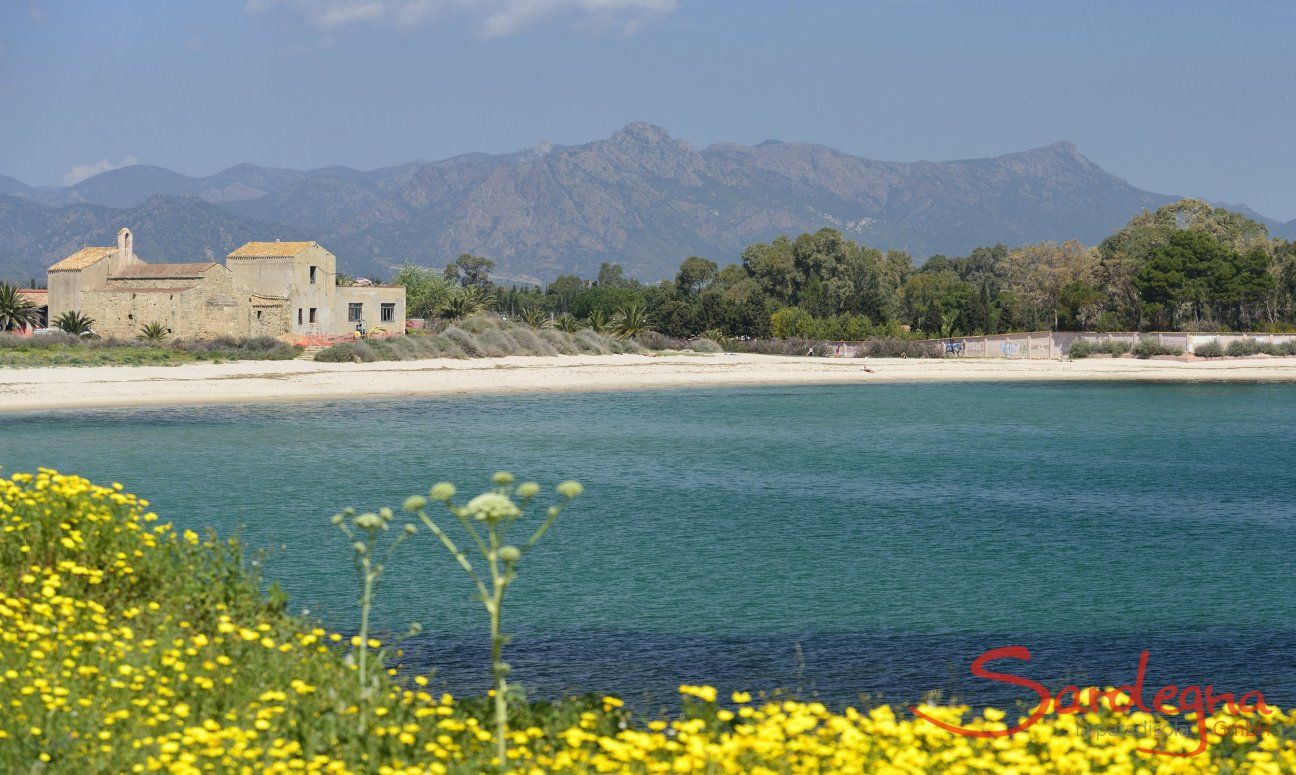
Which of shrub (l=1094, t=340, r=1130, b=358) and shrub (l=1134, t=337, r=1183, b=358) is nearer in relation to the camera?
shrub (l=1134, t=337, r=1183, b=358)

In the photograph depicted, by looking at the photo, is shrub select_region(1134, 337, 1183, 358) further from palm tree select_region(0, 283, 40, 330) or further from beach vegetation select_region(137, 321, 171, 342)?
palm tree select_region(0, 283, 40, 330)

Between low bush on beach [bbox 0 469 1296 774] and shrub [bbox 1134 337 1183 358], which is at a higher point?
shrub [bbox 1134 337 1183 358]

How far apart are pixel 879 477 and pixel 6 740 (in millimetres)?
24930

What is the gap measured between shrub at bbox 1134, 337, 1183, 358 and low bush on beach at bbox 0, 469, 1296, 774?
76.5 meters

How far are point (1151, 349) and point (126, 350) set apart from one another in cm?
6000

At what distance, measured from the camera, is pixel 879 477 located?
101 feet

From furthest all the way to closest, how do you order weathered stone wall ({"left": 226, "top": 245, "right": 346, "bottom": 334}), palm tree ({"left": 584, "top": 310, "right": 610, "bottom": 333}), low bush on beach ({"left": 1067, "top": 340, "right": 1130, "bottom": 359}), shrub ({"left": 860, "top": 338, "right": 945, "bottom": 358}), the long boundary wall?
palm tree ({"left": 584, "top": 310, "right": 610, "bottom": 333}) → shrub ({"left": 860, "top": 338, "right": 945, "bottom": 358}) → low bush on beach ({"left": 1067, "top": 340, "right": 1130, "bottom": 359}) → the long boundary wall → weathered stone wall ({"left": 226, "top": 245, "right": 346, "bottom": 334})

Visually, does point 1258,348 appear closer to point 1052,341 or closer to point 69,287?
point 1052,341

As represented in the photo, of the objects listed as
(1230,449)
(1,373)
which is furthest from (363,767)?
(1,373)

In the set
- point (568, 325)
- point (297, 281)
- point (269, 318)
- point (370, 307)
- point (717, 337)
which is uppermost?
point (297, 281)

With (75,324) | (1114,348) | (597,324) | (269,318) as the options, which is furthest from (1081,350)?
(75,324)

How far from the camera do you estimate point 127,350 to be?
6419 centimetres

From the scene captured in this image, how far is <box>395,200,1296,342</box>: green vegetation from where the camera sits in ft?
295

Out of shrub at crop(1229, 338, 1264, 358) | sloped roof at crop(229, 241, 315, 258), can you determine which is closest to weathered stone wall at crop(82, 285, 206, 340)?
sloped roof at crop(229, 241, 315, 258)
